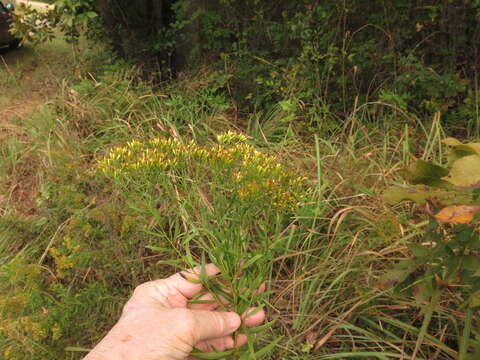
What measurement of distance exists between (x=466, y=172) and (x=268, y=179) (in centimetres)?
72

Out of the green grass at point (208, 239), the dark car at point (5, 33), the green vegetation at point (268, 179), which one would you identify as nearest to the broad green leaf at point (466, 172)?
the green vegetation at point (268, 179)

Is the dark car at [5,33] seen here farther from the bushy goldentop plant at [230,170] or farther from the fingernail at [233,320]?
the fingernail at [233,320]

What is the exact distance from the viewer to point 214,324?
1.53 metres

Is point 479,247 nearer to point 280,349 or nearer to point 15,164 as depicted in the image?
point 280,349

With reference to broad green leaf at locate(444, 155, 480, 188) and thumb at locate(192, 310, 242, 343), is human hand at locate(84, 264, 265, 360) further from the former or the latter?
broad green leaf at locate(444, 155, 480, 188)

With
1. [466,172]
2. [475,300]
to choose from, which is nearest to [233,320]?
[475,300]

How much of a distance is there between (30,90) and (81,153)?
333cm

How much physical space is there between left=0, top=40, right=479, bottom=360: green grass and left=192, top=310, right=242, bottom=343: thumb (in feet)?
0.22

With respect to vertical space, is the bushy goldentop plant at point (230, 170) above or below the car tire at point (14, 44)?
above

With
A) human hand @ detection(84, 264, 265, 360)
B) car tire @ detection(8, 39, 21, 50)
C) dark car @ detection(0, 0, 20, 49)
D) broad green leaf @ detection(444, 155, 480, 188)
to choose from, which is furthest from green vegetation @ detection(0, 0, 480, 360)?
car tire @ detection(8, 39, 21, 50)

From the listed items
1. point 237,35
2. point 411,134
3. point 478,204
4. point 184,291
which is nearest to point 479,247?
point 478,204

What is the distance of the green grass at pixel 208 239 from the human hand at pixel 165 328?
0.11 metres

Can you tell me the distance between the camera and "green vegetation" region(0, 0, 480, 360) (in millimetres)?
1587

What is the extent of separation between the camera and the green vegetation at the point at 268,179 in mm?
1587
